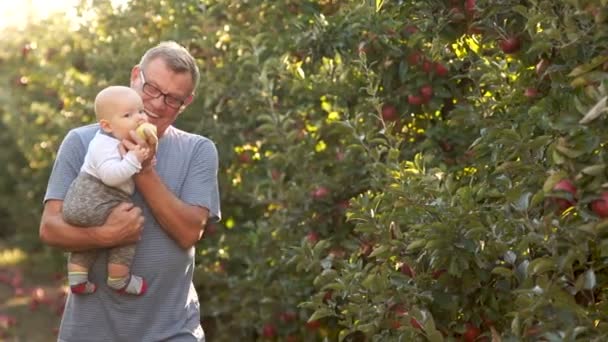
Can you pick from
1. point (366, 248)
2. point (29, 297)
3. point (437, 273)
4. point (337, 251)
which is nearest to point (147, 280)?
point (437, 273)

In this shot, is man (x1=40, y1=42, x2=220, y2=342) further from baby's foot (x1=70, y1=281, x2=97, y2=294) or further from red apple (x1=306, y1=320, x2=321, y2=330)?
red apple (x1=306, y1=320, x2=321, y2=330)

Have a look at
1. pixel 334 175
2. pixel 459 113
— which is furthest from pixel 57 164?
pixel 334 175

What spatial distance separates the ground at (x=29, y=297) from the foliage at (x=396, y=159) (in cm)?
158

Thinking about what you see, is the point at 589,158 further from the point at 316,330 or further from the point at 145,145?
the point at 316,330

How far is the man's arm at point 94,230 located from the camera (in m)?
3.49

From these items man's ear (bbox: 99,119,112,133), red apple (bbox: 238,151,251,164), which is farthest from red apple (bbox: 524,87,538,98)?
red apple (bbox: 238,151,251,164)

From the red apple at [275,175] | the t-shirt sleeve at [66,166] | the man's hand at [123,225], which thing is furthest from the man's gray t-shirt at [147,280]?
the red apple at [275,175]

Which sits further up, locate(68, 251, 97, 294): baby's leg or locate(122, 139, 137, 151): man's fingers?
locate(122, 139, 137, 151): man's fingers

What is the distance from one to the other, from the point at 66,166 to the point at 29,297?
6814 millimetres

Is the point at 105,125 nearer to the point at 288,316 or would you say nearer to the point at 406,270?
the point at 406,270

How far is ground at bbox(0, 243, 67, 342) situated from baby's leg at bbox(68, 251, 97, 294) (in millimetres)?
5100

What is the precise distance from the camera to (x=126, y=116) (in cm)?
351

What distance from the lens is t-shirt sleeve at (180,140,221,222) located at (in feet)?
12.1

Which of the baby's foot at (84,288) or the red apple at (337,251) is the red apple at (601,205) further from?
the red apple at (337,251)
